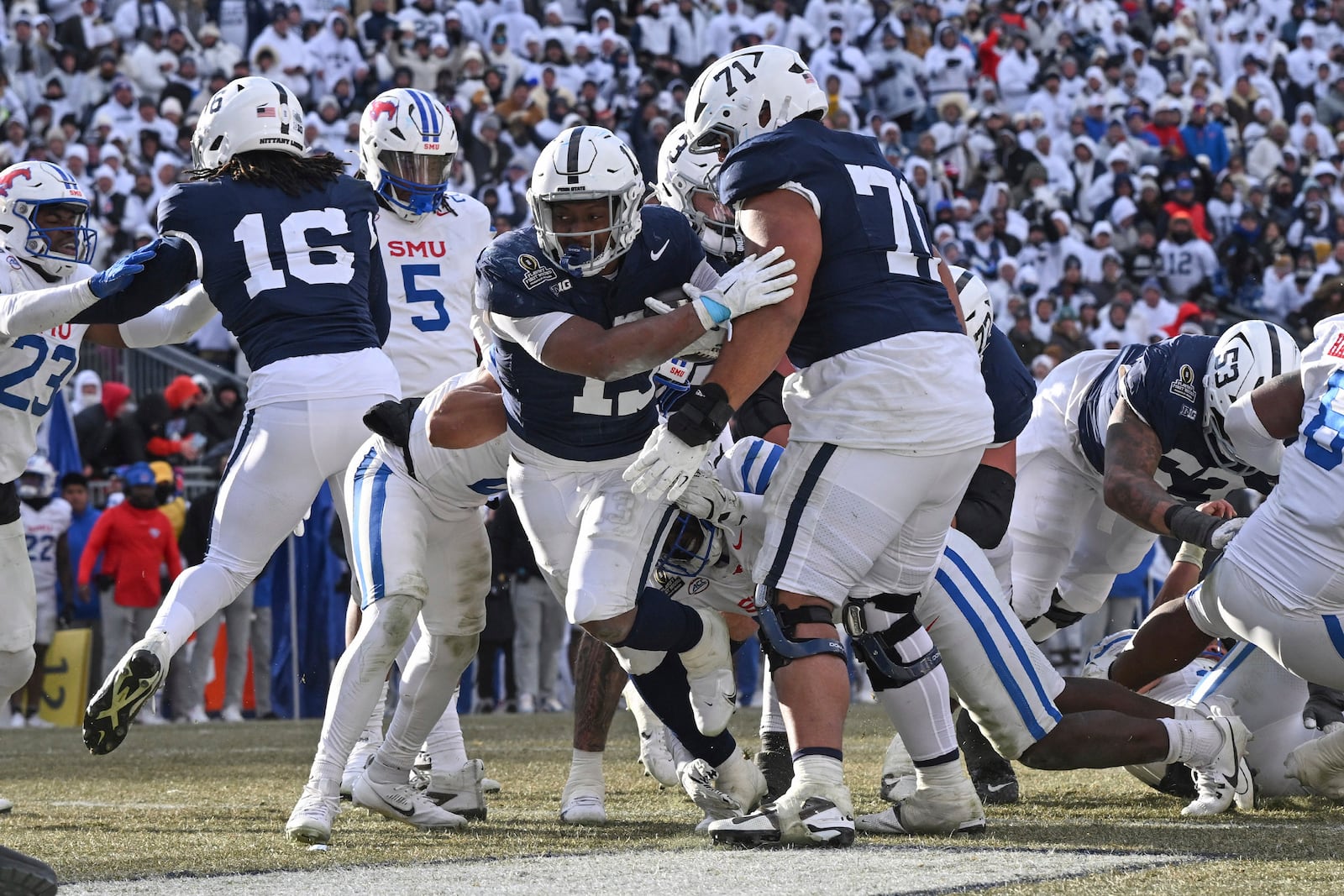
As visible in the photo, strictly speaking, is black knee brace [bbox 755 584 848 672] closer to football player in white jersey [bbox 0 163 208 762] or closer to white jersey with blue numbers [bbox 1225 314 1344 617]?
white jersey with blue numbers [bbox 1225 314 1344 617]

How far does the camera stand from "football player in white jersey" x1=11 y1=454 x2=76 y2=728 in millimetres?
10656

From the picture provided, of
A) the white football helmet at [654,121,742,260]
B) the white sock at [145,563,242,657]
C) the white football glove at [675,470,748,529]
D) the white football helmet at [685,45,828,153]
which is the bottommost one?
the white sock at [145,563,242,657]

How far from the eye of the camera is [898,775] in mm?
5281

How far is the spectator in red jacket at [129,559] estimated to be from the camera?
34.2 ft

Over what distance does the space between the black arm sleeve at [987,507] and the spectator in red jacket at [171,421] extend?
24.3ft

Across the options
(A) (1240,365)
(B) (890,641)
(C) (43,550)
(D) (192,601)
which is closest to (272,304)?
(D) (192,601)

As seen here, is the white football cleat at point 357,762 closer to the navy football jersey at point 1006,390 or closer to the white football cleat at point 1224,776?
the navy football jersey at point 1006,390

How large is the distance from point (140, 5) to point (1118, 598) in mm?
10867

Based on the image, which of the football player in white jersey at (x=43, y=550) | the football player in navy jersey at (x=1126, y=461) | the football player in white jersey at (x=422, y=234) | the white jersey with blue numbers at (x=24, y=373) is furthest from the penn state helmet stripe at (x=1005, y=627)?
the football player in white jersey at (x=43, y=550)

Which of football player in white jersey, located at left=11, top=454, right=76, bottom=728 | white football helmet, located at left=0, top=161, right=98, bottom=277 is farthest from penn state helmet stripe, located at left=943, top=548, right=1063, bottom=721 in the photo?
football player in white jersey, located at left=11, top=454, right=76, bottom=728

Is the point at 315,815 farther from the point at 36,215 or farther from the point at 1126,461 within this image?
the point at 1126,461

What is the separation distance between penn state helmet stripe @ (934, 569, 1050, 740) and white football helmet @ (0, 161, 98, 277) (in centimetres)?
306

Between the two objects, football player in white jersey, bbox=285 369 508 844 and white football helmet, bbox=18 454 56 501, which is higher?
football player in white jersey, bbox=285 369 508 844

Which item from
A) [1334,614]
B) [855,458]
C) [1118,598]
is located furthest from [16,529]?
[1118,598]
